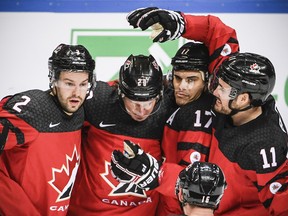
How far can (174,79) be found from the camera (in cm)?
272

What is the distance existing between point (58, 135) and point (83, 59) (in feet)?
0.95

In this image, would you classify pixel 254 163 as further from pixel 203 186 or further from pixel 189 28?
pixel 189 28

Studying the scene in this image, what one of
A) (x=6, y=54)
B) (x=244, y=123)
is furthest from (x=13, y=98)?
(x=6, y=54)

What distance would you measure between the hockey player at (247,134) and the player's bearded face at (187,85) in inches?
4.1

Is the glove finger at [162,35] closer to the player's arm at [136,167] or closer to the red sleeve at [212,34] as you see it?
the red sleeve at [212,34]

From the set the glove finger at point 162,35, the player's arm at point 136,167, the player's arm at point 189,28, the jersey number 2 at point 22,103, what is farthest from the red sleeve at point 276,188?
the jersey number 2 at point 22,103

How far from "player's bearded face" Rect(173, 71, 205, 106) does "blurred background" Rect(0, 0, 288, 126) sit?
61cm

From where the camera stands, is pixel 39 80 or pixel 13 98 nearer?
pixel 13 98

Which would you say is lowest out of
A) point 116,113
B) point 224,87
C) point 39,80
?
point 39,80

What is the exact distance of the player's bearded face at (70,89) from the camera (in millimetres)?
2477

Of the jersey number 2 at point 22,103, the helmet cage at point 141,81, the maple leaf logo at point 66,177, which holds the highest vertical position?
the helmet cage at point 141,81

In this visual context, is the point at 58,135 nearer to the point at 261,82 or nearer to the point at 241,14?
the point at 261,82

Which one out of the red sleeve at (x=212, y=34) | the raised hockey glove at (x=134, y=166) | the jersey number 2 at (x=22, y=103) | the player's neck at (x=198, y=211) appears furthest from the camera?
the red sleeve at (x=212, y=34)

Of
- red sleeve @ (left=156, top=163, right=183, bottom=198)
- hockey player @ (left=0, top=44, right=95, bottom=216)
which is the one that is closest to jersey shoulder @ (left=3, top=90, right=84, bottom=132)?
hockey player @ (left=0, top=44, right=95, bottom=216)
